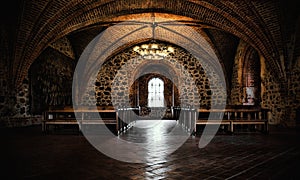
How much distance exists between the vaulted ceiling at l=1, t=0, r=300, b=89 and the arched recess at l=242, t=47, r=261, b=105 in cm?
271

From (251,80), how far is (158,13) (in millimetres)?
5904

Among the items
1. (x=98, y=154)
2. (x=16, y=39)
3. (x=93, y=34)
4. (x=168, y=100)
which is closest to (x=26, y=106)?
(x=16, y=39)

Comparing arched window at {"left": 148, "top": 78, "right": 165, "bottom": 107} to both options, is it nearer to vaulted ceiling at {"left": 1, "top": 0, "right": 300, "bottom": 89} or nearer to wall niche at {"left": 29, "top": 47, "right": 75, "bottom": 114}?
wall niche at {"left": 29, "top": 47, "right": 75, "bottom": 114}

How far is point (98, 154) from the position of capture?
3486 mm

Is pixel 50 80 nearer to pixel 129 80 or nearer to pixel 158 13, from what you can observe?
pixel 129 80

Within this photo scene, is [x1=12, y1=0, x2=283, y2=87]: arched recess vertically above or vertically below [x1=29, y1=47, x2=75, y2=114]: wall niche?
above

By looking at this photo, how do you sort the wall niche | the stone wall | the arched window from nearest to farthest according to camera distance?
1. the wall niche
2. the stone wall
3. the arched window

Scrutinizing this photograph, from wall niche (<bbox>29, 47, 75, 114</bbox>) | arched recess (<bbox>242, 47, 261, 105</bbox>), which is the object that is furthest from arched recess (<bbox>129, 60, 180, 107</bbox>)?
arched recess (<bbox>242, 47, 261, 105</bbox>)

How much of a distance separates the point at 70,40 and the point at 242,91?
9.09 m

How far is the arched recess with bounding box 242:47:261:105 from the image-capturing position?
1055 centimetres

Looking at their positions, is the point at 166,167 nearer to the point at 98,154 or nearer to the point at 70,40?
the point at 98,154

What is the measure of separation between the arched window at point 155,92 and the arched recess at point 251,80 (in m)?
5.73

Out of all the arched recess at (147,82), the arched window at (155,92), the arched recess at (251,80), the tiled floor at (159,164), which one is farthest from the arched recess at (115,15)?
the arched window at (155,92)

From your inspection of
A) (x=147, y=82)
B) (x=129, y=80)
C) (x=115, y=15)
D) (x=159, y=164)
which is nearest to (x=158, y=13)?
(x=115, y=15)
